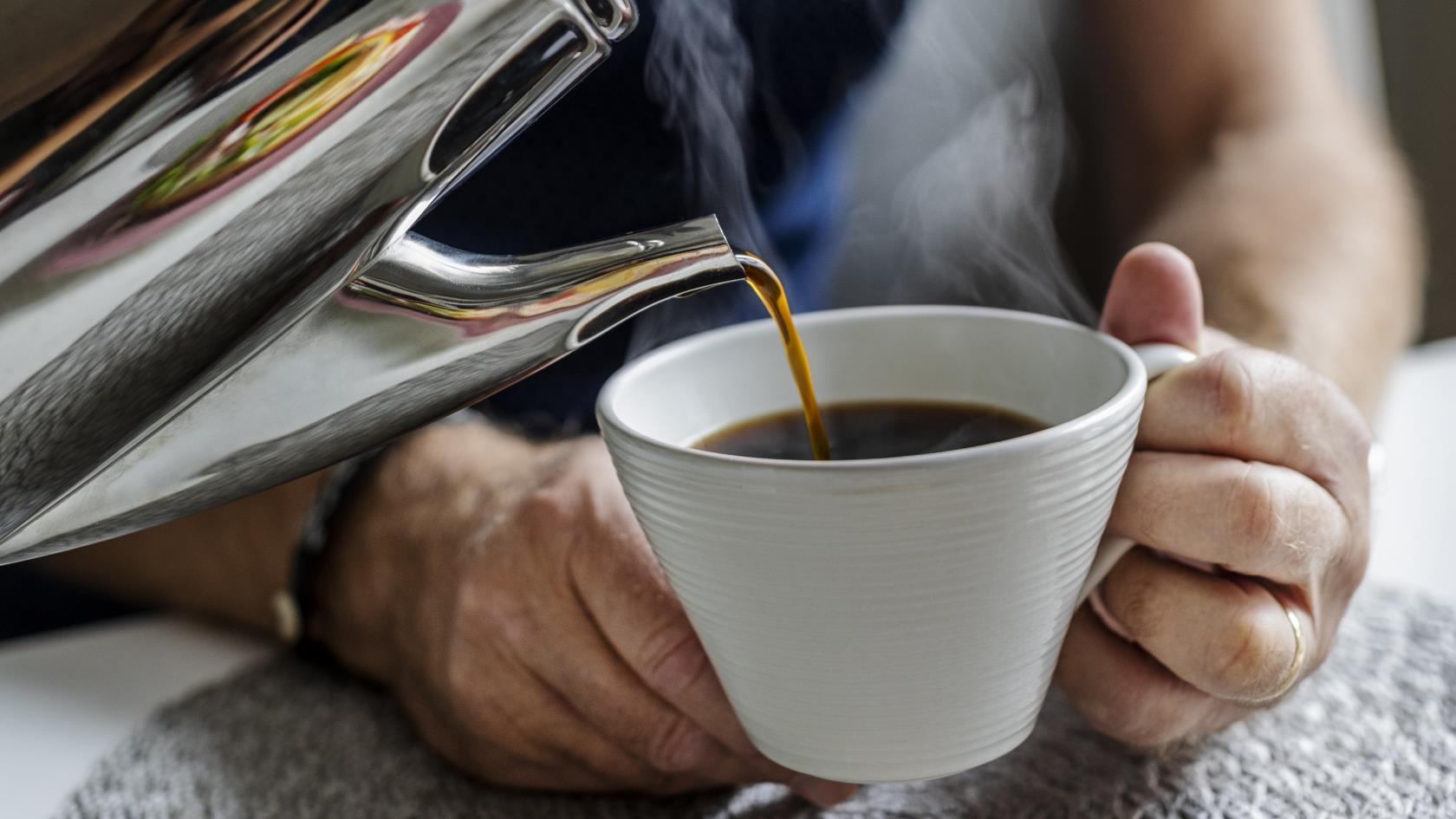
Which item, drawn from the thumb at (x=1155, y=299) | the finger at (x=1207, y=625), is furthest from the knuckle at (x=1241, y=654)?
the thumb at (x=1155, y=299)

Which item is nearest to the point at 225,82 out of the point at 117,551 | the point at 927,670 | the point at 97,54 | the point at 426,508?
the point at 97,54

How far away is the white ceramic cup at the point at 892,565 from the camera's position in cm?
29

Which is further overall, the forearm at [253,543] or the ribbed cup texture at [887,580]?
the forearm at [253,543]

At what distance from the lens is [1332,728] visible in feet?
1.43

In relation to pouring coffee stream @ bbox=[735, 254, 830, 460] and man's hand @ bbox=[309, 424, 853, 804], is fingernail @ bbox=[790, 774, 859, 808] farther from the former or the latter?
pouring coffee stream @ bbox=[735, 254, 830, 460]

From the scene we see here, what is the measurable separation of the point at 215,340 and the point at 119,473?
0.15 ft

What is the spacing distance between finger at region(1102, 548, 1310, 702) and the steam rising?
294 millimetres

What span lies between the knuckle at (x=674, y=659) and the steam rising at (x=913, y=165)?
0.36m

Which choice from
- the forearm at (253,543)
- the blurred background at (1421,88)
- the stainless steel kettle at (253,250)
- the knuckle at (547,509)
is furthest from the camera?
the blurred background at (1421,88)

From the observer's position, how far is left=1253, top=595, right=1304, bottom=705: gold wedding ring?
38 cm

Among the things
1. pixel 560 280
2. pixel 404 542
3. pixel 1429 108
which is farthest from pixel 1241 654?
pixel 1429 108

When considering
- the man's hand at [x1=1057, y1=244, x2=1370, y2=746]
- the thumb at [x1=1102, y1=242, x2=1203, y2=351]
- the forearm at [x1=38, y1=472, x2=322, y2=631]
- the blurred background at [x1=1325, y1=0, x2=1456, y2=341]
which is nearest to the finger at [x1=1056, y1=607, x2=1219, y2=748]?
the man's hand at [x1=1057, y1=244, x2=1370, y2=746]

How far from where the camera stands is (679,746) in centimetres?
43

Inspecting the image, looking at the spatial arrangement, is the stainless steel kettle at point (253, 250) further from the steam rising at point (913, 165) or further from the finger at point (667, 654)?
the steam rising at point (913, 165)
